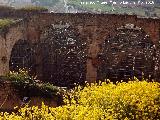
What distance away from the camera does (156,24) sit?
1026 inches

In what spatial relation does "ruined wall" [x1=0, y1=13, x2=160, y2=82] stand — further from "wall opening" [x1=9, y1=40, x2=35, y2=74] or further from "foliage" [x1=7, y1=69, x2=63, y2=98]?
"foliage" [x1=7, y1=69, x2=63, y2=98]

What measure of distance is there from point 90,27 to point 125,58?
410 centimetres

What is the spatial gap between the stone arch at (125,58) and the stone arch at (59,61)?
147cm

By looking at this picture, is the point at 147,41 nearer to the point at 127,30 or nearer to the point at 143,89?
the point at 127,30

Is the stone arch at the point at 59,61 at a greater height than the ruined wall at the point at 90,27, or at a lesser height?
lesser

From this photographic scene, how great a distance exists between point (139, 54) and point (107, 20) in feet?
14.6

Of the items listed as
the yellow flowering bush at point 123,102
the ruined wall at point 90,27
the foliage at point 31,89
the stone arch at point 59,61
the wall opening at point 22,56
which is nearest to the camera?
the yellow flowering bush at point 123,102

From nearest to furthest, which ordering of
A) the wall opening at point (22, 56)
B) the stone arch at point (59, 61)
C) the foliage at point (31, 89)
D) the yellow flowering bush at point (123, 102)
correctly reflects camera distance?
1. the yellow flowering bush at point (123, 102)
2. the foliage at point (31, 89)
3. the wall opening at point (22, 56)
4. the stone arch at point (59, 61)

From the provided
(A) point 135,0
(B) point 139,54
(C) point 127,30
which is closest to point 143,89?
(B) point 139,54

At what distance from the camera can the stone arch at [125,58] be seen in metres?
27.8

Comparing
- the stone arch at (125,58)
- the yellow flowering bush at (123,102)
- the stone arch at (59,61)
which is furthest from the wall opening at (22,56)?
the yellow flowering bush at (123,102)

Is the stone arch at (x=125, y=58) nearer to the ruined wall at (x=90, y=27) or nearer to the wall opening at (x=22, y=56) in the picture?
the ruined wall at (x=90, y=27)

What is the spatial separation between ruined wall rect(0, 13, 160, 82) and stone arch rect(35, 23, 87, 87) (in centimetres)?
73

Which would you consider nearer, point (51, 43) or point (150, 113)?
point (150, 113)
